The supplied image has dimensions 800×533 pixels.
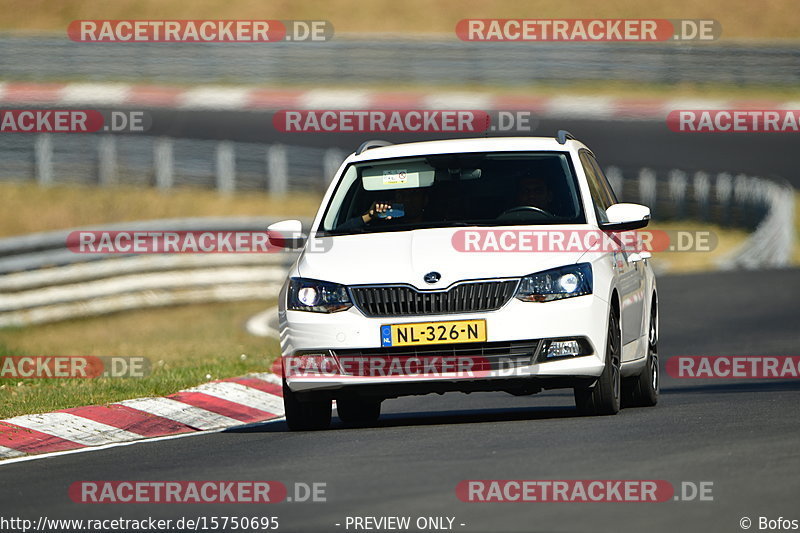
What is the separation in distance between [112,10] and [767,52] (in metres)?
20.6

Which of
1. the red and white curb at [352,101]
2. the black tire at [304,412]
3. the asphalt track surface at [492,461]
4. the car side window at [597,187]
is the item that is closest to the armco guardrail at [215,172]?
the red and white curb at [352,101]

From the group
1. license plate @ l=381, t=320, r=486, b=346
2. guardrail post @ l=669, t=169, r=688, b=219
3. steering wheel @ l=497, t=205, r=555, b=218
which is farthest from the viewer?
guardrail post @ l=669, t=169, r=688, b=219

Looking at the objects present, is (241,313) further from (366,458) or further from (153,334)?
(366,458)

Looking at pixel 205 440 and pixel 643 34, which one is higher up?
pixel 643 34

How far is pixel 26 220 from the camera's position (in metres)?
28.2

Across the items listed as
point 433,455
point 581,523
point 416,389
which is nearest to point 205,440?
point 416,389

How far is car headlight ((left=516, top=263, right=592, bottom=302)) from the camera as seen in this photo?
1010 cm

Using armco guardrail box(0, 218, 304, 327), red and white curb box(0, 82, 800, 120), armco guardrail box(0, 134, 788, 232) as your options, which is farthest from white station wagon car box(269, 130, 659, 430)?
red and white curb box(0, 82, 800, 120)

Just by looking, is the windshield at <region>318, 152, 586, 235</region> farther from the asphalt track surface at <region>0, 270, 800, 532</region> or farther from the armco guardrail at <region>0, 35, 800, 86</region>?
the armco guardrail at <region>0, 35, 800, 86</region>

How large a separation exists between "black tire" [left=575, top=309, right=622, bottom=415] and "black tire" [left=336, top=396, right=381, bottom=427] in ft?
5.66

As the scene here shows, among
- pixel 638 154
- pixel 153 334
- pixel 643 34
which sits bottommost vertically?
pixel 153 334

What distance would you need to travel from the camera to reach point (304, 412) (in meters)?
10.7

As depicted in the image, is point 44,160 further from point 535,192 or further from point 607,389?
point 607,389

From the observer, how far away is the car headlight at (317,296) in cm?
1023
